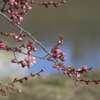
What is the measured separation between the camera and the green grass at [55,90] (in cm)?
792

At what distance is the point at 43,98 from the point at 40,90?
66cm

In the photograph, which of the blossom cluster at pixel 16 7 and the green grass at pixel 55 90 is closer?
the blossom cluster at pixel 16 7

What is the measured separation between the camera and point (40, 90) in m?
8.55

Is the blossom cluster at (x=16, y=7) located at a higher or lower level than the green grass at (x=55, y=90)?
lower

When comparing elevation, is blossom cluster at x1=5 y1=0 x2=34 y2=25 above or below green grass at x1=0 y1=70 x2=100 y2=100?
below

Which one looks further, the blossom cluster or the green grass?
the green grass

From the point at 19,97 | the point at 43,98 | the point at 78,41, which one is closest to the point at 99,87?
the point at 43,98

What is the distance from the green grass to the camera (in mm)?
7924

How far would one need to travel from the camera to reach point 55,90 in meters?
8.47

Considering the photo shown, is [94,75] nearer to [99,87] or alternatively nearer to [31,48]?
[99,87]

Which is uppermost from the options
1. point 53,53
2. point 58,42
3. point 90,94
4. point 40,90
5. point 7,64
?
point 7,64

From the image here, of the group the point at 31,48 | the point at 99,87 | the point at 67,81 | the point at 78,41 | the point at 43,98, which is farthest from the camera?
the point at 78,41

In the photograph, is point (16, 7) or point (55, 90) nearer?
point (16, 7)

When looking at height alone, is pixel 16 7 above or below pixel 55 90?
below
